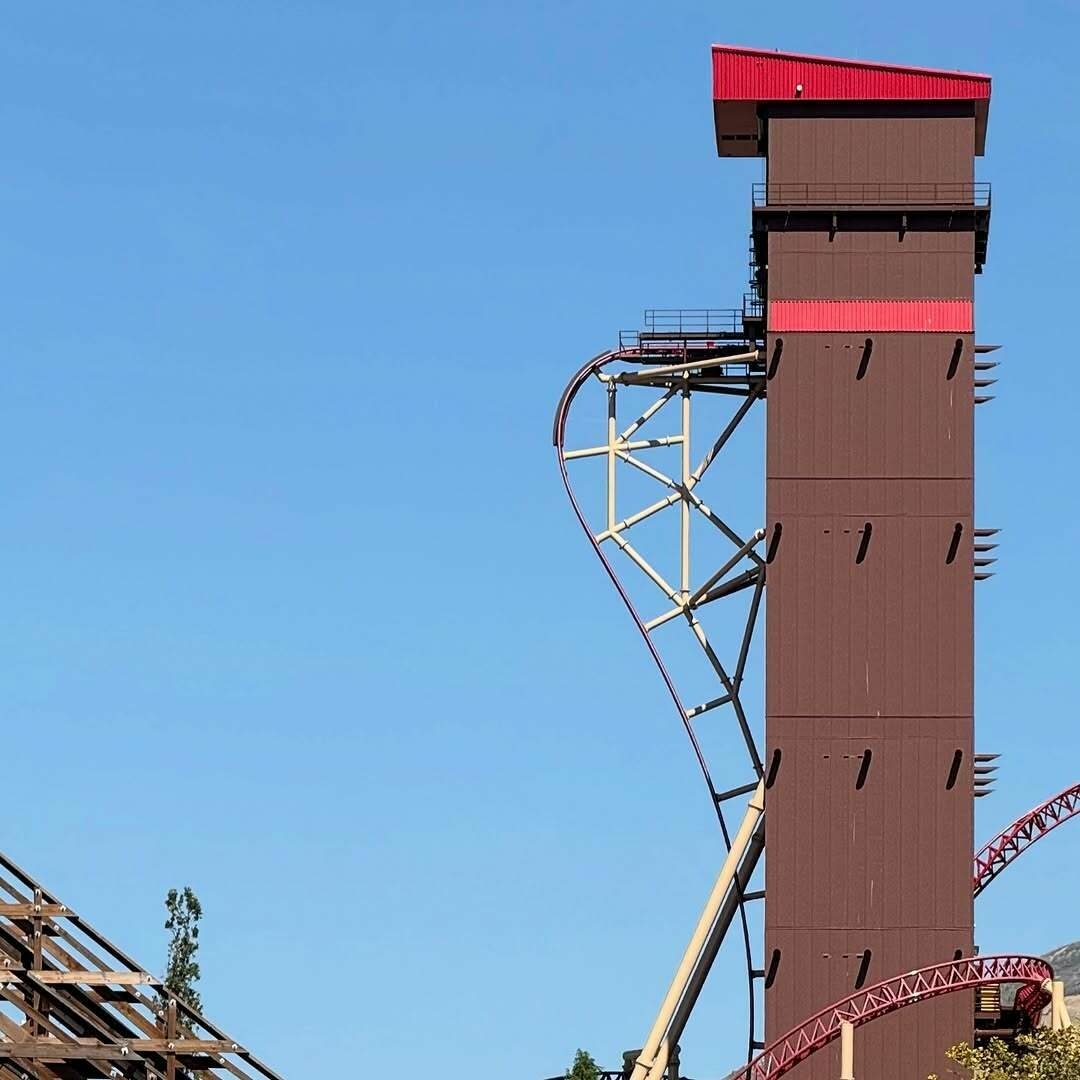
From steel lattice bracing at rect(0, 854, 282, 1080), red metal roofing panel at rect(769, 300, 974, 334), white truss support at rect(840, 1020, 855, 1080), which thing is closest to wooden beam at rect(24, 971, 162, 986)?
steel lattice bracing at rect(0, 854, 282, 1080)

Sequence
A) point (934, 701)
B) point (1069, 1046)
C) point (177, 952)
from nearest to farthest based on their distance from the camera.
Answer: point (1069, 1046) < point (934, 701) < point (177, 952)

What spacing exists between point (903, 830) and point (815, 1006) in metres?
6.11

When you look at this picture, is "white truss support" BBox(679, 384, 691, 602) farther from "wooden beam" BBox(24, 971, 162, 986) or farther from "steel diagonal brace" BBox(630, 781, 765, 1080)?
"wooden beam" BBox(24, 971, 162, 986)

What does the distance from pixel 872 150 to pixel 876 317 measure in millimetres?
5902

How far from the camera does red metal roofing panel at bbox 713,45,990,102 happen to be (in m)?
103

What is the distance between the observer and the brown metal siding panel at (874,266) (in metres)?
102

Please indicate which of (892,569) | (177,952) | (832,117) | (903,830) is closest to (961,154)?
(832,117)

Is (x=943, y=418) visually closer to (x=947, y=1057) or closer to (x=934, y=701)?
(x=934, y=701)

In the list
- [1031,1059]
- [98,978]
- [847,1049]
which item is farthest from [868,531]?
[98,978]

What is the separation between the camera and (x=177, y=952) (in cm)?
12444

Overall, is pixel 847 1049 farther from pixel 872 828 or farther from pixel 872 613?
pixel 872 613

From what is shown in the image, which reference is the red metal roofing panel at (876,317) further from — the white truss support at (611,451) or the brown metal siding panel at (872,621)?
the white truss support at (611,451)

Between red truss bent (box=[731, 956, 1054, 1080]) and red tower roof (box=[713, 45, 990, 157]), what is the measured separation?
27907 millimetres

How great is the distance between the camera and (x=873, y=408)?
101 metres
